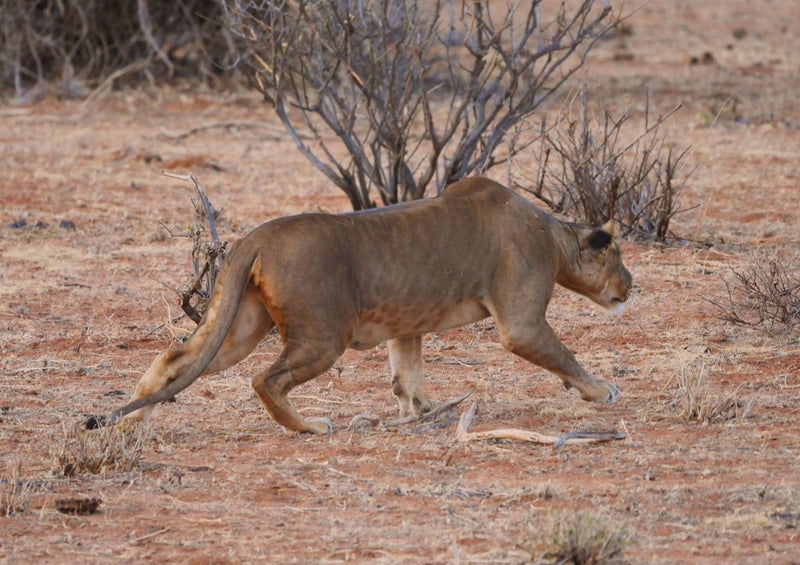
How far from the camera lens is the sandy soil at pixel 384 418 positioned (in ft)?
12.9

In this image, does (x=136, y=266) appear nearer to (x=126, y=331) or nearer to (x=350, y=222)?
(x=126, y=331)

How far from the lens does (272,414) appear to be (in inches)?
199

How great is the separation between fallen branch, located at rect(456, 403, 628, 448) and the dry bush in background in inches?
559

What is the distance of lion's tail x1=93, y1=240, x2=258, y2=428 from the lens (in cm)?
481

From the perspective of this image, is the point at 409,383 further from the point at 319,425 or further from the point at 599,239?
the point at 599,239

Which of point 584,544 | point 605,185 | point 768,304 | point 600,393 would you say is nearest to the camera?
point 584,544

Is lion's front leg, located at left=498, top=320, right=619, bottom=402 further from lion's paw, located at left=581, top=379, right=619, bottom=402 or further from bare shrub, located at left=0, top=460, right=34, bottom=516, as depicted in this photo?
bare shrub, located at left=0, top=460, right=34, bottom=516

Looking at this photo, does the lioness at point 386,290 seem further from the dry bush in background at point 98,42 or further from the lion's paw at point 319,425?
the dry bush in background at point 98,42

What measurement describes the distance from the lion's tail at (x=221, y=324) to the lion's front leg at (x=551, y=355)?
1118mm

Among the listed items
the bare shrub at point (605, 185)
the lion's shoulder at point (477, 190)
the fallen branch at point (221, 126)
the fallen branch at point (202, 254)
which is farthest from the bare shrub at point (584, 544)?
the fallen branch at point (221, 126)

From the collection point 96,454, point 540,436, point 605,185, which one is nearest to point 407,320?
point 540,436

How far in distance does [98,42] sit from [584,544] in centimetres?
1720

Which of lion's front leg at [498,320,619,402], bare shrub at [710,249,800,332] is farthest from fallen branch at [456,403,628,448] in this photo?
bare shrub at [710,249,800,332]

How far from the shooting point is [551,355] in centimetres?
534
